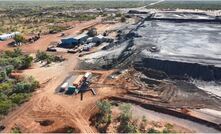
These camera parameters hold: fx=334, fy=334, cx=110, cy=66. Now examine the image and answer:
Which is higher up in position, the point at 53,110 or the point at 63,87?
the point at 63,87

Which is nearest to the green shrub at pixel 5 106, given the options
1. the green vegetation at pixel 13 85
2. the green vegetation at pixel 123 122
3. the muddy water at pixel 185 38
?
the green vegetation at pixel 13 85

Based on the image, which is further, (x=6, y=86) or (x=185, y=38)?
(x=185, y=38)

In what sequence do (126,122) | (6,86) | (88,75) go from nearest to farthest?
1. (126,122)
2. (6,86)
3. (88,75)

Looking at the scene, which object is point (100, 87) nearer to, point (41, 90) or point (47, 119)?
point (41, 90)

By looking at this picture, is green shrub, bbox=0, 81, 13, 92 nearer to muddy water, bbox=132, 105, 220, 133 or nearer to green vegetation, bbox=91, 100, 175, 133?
green vegetation, bbox=91, 100, 175, 133

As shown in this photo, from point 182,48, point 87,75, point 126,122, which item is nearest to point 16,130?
point 126,122

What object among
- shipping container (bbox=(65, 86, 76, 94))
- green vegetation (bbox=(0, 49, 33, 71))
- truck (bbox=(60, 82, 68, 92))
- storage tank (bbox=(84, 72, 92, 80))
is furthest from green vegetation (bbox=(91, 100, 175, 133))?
green vegetation (bbox=(0, 49, 33, 71))

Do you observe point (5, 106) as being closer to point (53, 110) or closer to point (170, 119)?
point (53, 110)
